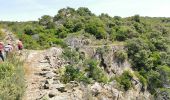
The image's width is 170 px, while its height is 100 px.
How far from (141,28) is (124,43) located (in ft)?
45.4

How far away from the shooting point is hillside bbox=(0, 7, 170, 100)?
94.1ft

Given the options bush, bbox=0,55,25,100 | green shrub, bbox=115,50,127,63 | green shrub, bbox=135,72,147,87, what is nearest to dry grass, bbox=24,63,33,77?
bush, bbox=0,55,25,100

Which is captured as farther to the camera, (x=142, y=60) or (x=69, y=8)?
(x=69, y=8)

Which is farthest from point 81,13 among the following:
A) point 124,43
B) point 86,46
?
point 86,46

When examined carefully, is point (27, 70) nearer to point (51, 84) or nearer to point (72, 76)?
point (72, 76)

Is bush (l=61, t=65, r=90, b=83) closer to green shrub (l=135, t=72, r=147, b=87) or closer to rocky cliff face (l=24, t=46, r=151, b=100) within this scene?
rocky cliff face (l=24, t=46, r=151, b=100)

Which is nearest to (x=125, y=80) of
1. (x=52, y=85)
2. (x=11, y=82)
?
Answer: (x=52, y=85)

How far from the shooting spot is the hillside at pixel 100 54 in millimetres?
28688

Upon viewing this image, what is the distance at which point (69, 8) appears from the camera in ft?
258

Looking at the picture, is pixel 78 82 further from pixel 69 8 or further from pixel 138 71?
pixel 69 8

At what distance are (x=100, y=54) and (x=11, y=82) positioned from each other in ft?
120

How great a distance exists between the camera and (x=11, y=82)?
65.3 ft

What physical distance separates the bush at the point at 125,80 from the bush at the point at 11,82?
29.5 meters

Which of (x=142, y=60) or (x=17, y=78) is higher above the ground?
(x=17, y=78)
